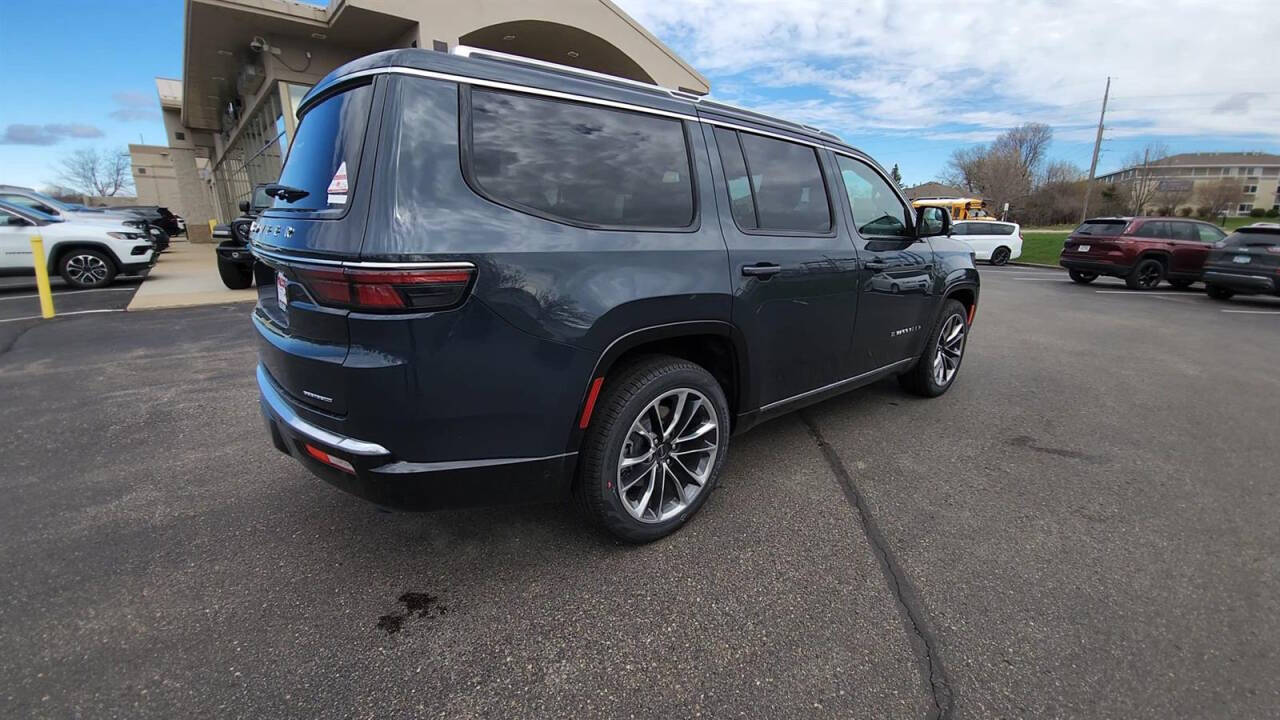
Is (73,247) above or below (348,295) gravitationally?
below

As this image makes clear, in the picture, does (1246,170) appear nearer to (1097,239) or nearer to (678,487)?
(1097,239)

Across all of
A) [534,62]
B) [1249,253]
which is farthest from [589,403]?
[1249,253]

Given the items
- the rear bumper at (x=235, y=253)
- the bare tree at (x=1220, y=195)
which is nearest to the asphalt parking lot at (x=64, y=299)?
the rear bumper at (x=235, y=253)

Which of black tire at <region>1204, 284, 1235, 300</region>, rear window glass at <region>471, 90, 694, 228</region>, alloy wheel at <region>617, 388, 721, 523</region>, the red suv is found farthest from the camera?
the red suv

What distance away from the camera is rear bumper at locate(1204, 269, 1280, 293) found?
10.9 meters

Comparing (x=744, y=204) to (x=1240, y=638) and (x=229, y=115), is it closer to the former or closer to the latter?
(x=1240, y=638)

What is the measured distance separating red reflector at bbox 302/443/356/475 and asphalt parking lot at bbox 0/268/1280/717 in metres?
0.61

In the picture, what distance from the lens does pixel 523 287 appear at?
2051 millimetres

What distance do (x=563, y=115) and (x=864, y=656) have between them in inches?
89.7

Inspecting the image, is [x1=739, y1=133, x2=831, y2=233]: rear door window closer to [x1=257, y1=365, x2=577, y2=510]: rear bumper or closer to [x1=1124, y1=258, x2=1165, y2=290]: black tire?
[x1=257, y1=365, x2=577, y2=510]: rear bumper

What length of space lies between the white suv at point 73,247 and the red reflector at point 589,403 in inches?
512

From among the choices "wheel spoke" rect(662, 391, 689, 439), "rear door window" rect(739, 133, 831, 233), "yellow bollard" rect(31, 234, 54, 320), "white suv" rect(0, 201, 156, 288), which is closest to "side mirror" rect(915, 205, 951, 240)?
"rear door window" rect(739, 133, 831, 233)

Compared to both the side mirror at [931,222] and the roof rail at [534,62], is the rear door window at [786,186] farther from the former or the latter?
the side mirror at [931,222]

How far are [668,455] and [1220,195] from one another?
9244 cm
